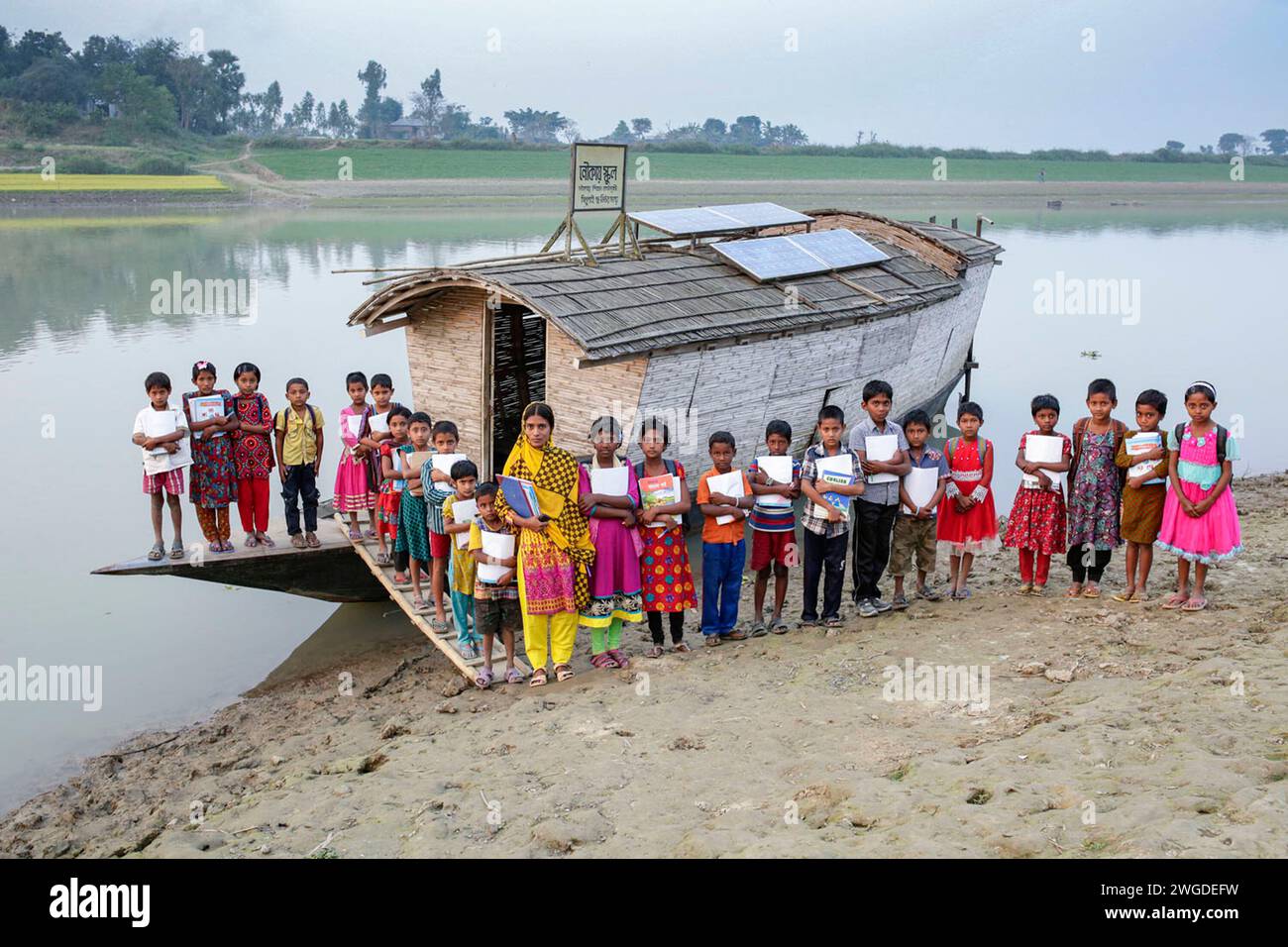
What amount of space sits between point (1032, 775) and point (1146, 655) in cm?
204

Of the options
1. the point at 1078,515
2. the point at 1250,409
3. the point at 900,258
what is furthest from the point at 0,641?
the point at 1250,409

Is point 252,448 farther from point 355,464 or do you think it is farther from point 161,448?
point 355,464

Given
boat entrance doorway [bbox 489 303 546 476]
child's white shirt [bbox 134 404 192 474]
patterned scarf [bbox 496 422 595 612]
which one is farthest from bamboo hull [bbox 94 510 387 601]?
patterned scarf [bbox 496 422 595 612]

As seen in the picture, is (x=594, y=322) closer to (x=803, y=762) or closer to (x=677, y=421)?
(x=677, y=421)

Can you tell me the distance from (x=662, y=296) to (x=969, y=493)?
3918mm

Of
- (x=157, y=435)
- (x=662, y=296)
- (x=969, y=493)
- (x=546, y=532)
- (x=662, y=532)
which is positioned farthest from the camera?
(x=662, y=296)

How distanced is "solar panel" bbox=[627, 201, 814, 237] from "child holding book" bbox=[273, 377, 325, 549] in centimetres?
477

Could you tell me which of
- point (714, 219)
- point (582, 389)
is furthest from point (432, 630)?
point (714, 219)

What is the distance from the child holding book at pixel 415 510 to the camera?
7777mm

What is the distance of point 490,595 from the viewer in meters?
6.90

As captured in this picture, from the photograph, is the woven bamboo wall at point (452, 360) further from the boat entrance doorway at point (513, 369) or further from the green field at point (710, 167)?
the green field at point (710, 167)

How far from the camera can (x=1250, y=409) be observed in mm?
16562
